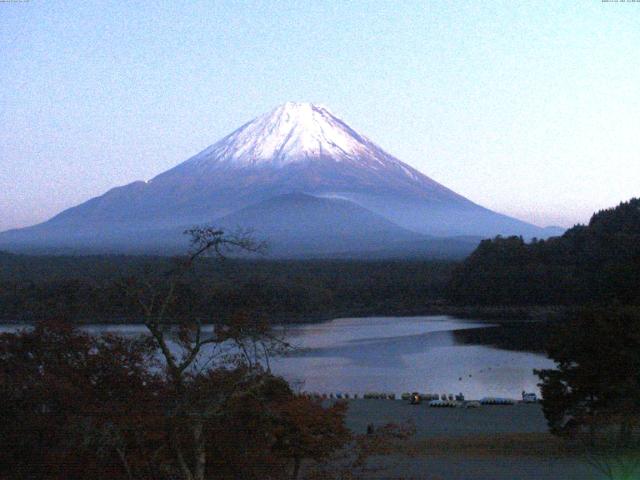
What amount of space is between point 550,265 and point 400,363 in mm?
17078

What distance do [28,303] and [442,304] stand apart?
15474mm

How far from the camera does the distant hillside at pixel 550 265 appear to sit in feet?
106

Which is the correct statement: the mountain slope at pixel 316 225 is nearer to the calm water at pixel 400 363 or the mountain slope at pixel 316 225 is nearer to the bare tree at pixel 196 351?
the calm water at pixel 400 363

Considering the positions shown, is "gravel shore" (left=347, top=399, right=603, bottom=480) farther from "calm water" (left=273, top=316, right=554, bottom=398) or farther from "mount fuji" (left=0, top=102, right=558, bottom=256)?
"mount fuji" (left=0, top=102, right=558, bottom=256)

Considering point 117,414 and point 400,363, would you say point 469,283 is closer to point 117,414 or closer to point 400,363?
point 400,363

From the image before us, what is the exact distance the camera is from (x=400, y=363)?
19922 millimetres

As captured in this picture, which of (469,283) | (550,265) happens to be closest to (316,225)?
(550,265)

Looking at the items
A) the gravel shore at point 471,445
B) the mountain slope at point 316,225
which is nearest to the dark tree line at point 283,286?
the gravel shore at point 471,445

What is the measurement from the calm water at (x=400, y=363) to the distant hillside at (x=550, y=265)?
21.5 ft

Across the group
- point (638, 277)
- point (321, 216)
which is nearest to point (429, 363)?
point (638, 277)

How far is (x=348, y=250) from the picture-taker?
81188mm

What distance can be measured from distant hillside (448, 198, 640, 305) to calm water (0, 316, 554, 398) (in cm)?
656

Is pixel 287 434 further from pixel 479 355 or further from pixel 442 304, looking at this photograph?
pixel 442 304

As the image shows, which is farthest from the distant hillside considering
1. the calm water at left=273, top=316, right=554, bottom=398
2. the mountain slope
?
the mountain slope
